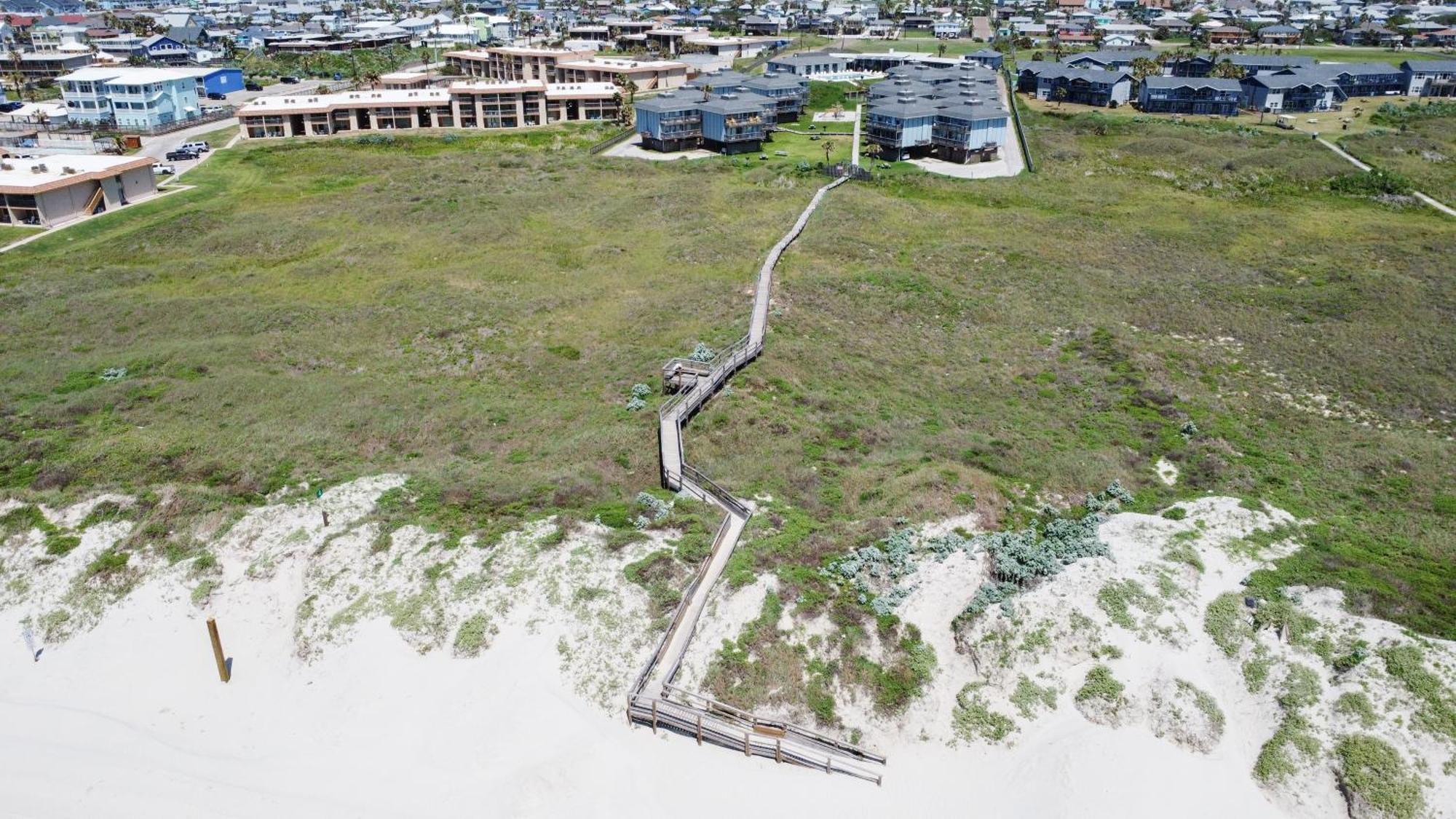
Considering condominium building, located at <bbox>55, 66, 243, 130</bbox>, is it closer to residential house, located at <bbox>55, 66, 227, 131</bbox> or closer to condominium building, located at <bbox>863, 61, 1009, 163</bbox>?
residential house, located at <bbox>55, 66, 227, 131</bbox>

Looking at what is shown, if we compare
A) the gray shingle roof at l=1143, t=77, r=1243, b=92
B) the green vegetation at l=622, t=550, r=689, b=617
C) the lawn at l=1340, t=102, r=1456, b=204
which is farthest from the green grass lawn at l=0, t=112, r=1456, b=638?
the gray shingle roof at l=1143, t=77, r=1243, b=92

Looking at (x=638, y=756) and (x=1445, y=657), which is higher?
(x=1445, y=657)

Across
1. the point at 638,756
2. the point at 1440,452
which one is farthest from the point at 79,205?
the point at 1440,452

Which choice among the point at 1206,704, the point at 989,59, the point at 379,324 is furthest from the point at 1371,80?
the point at 379,324

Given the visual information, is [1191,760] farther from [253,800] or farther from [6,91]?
[6,91]

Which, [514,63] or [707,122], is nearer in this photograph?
[707,122]

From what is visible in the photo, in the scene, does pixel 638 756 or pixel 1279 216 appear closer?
pixel 638 756

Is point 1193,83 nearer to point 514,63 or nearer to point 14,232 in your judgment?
point 514,63
